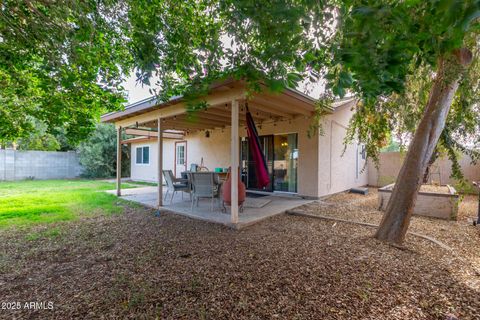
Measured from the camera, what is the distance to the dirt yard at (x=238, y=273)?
1.97m

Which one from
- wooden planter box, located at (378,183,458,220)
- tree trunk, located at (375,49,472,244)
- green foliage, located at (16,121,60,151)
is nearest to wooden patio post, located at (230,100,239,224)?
tree trunk, located at (375,49,472,244)

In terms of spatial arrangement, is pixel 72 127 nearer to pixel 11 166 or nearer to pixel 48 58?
pixel 48 58

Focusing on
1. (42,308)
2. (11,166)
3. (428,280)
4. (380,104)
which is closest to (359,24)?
(428,280)

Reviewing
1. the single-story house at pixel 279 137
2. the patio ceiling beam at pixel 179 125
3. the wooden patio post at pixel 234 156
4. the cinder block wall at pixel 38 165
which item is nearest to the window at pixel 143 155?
the single-story house at pixel 279 137

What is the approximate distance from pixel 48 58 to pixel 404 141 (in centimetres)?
661

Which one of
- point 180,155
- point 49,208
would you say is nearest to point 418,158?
point 49,208

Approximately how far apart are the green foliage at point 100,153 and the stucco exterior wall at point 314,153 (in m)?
7.29

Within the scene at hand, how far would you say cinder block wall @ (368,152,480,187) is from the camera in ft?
30.5

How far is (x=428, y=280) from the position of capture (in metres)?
2.44

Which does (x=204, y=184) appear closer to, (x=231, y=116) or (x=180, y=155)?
(x=231, y=116)

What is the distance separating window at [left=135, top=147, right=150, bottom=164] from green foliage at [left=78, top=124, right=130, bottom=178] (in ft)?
7.04

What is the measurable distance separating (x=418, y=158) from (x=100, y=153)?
51.4 ft

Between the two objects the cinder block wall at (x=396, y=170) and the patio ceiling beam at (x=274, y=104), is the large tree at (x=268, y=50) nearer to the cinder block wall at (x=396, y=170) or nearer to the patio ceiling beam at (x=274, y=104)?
the patio ceiling beam at (x=274, y=104)

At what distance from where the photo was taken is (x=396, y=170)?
34.3 ft
